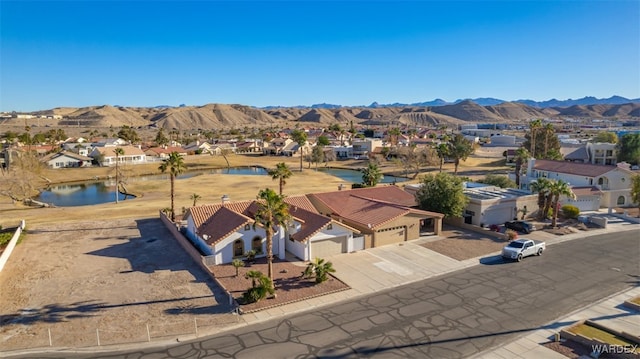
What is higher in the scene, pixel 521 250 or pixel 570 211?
pixel 570 211

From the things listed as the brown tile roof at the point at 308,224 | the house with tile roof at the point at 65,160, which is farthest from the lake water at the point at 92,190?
the brown tile roof at the point at 308,224

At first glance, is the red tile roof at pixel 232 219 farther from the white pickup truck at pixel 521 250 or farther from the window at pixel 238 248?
the white pickup truck at pixel 521 250

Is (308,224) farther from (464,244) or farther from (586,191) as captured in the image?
(586,191)

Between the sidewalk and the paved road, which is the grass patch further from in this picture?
the paved road

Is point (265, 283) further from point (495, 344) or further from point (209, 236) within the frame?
point (495, 344)

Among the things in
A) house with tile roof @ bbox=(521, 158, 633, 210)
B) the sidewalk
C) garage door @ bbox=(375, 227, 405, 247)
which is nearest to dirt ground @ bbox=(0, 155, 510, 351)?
garage door @ bbox=(375, 227, 405, 247)

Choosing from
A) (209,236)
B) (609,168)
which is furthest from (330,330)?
(609,168)

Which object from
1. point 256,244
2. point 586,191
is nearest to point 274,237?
point 256,244

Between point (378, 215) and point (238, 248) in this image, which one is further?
point (378, 215)
